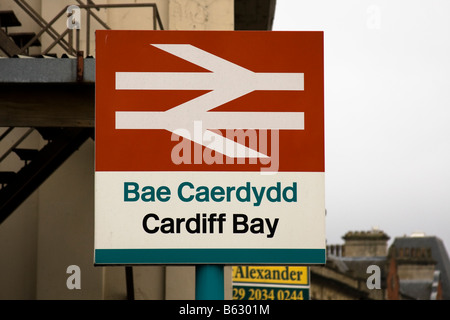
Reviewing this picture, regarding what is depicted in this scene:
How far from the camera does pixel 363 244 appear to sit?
70.4 meters

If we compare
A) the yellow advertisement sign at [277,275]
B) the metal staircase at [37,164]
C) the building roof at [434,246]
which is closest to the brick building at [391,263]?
the building roof at [434,246]

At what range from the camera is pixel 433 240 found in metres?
95.4

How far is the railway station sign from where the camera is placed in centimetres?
299

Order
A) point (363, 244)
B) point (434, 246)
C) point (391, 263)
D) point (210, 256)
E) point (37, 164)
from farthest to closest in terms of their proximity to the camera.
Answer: point (434, 246) → point (363, 244) → point (391, 263) → point (37, 164) → point (210, 256)

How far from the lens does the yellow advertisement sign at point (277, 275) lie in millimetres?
9453

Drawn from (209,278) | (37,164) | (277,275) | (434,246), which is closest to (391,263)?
(434,246)

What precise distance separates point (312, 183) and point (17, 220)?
340 inches

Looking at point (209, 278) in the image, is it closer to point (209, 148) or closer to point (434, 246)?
point (209, 148)

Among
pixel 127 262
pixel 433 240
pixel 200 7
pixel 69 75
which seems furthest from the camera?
pixel 433 240

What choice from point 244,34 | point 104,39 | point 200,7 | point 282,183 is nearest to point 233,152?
point 282,183

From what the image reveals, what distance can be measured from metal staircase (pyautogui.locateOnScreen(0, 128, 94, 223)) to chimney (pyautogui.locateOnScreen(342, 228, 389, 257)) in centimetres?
6289

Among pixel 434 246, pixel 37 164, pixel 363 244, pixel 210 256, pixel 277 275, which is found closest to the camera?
pixel 210 256

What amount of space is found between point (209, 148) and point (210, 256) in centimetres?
51

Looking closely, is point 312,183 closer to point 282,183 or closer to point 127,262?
point 282,183
